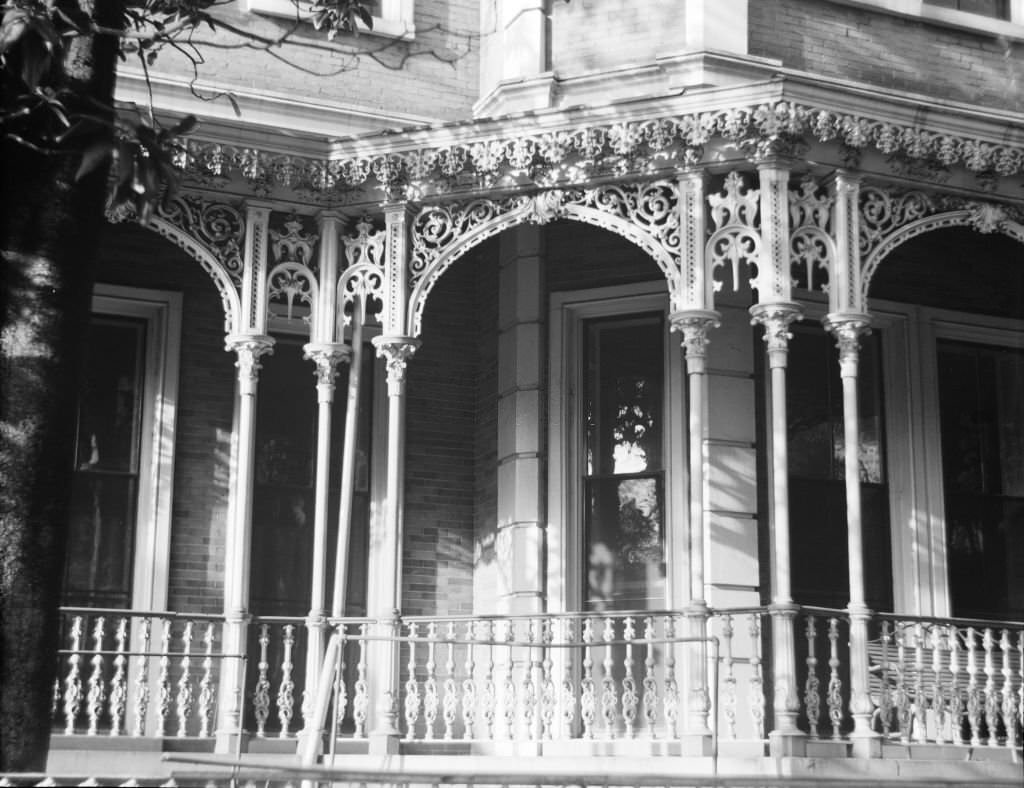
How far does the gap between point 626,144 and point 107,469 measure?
15.1 feet

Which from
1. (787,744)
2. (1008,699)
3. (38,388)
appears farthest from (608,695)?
Result: (38,388)

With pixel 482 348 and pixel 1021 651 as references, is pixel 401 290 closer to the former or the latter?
pixel 482 348

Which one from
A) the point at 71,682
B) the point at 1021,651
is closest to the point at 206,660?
the point at 71,682

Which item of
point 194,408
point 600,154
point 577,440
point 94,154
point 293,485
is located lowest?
point 293,485

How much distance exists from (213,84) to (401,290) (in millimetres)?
2777

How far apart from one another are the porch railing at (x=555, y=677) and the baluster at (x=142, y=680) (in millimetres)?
16

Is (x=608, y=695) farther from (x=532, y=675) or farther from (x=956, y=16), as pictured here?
(x=956, y=16)

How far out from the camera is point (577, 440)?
13188mm

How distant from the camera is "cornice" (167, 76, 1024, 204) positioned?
37.0 feet

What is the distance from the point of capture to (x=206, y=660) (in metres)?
12.6

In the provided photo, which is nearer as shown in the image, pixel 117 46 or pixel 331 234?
pixel 117 46

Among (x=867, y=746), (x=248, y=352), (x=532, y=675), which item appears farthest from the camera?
(x=532, y=675)

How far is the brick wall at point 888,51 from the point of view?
13438 mm

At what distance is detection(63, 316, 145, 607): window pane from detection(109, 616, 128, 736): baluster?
1.42 ft
